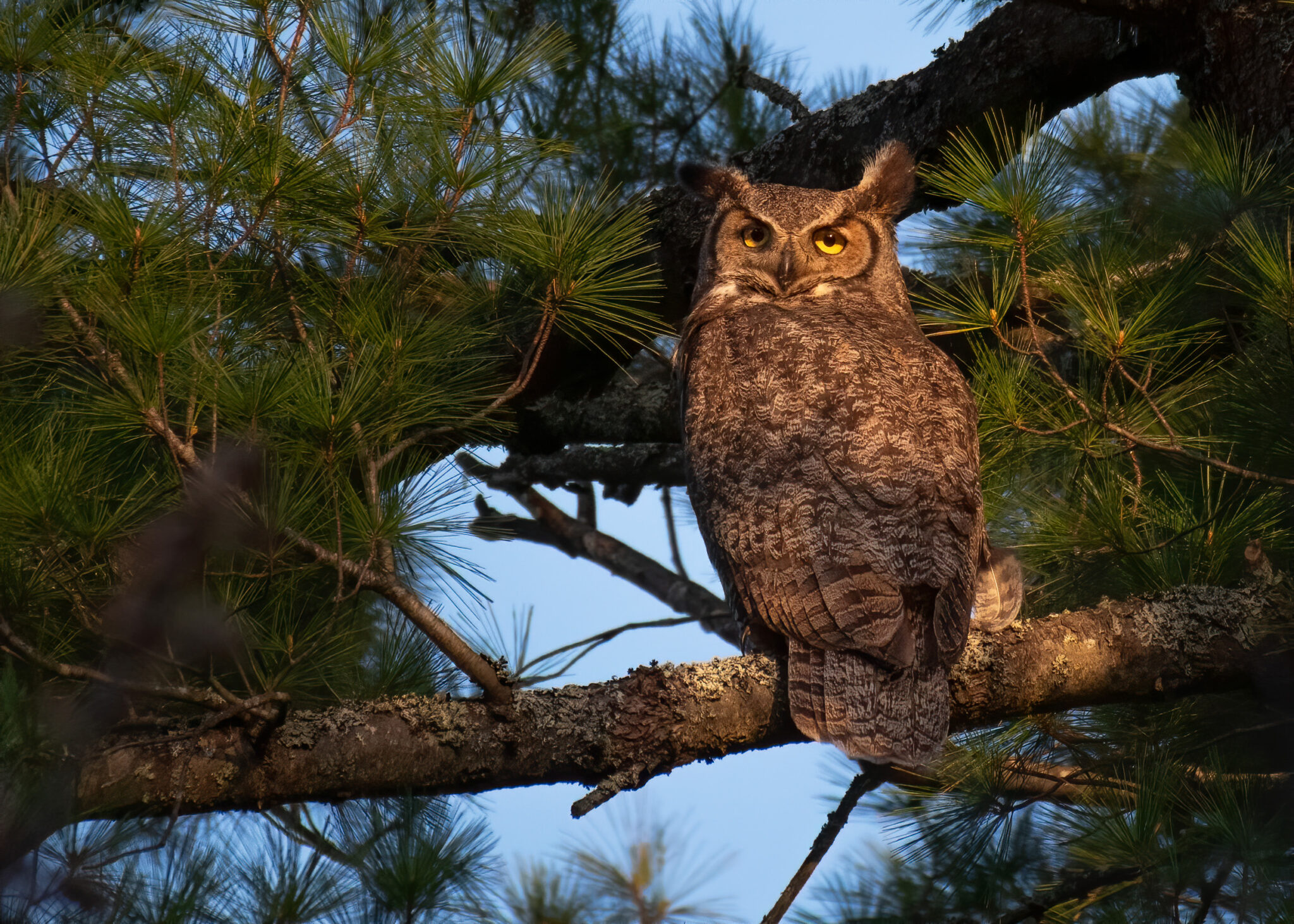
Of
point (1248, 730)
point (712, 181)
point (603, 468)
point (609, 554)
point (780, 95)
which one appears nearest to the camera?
point (1248, 730)

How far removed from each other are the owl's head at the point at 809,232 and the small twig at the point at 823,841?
4.49ft

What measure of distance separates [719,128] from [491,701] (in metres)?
2.68

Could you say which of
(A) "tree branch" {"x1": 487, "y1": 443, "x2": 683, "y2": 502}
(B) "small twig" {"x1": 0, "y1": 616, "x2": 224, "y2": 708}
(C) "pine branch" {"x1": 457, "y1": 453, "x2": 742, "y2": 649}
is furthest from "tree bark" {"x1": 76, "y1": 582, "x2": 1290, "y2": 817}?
(C) "pine branch" {"x1": 457, "y1": 453, "x2": 742, "y2": 649}

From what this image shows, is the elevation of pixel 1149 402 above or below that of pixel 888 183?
below

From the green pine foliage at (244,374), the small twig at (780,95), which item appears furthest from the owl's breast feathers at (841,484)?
the small twig at (780,95)

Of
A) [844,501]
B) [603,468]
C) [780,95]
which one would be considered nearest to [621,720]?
[844,501]

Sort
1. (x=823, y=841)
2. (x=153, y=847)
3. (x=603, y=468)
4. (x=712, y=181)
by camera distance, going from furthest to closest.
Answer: (x=603, y=468), (x=712, y=181), (x=823, y=841), (x=153, y=847)

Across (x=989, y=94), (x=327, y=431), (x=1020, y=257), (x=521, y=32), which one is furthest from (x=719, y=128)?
(x=327, y=431)

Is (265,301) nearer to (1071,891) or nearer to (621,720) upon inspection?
(621,720)

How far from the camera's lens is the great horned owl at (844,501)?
1.85m

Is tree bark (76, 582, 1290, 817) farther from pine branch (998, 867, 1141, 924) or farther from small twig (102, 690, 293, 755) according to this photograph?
pine branch (998, 867, 1141, 924)

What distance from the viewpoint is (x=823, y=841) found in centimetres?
171

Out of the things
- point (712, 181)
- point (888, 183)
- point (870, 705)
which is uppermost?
point (712, 181)

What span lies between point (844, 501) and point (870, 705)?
15.6 inches
